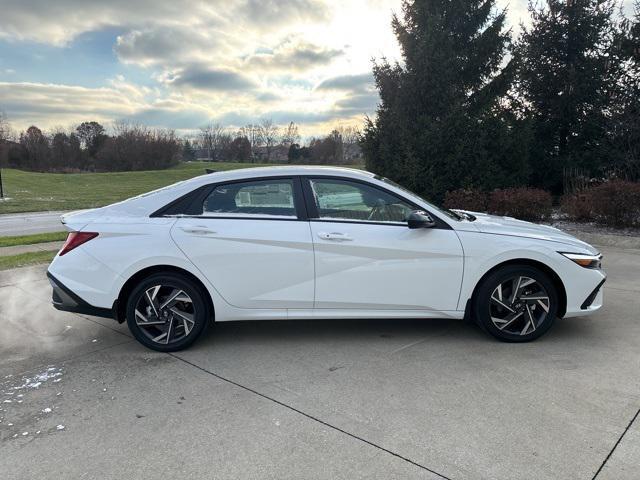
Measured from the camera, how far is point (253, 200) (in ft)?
13.5

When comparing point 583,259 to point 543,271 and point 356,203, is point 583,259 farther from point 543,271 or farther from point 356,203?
point 356,203

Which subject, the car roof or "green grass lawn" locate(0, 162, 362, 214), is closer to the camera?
the car roof

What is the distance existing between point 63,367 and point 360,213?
2.76 meters

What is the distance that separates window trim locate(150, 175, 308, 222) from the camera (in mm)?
4055

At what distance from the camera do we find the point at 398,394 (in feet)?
10.7

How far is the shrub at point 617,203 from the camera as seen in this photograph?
8.79m

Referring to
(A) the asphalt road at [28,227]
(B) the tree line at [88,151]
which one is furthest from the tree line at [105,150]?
(A) the asphalt road at [28,227]

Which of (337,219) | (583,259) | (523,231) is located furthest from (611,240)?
(337,219)

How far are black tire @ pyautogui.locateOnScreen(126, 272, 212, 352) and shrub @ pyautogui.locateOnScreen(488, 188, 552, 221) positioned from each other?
7.59 meters

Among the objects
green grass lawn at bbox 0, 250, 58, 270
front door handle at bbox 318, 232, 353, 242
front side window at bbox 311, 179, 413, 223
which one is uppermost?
front side window at bbox 311, 179, 413, 223

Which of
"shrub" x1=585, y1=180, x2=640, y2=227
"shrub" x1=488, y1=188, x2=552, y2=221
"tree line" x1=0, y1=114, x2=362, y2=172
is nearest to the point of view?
"shrub" x1=585, y1=180, x2=640, y2=227

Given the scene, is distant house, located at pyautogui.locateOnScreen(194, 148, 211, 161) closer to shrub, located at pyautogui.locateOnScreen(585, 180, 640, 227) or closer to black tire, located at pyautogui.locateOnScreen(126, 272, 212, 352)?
shrub, located at pyautogui.locateOnScreen(585, 180, 640, 227)

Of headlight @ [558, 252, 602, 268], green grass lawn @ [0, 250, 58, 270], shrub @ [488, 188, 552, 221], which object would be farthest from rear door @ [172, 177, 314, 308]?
shrub @ [488, 188, 552, 221]

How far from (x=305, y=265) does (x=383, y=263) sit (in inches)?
25.9
